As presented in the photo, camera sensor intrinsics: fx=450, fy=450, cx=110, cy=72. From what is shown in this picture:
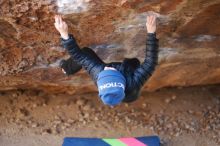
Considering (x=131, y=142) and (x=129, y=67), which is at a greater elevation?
(x=129, y=67)

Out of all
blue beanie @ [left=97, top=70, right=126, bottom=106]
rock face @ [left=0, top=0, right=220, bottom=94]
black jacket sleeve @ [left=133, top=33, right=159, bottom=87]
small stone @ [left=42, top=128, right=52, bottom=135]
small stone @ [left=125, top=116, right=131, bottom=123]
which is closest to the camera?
blue beanie @ [left=97, top=70, right=126, bottom=106]

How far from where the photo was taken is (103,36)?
2873 millimetres

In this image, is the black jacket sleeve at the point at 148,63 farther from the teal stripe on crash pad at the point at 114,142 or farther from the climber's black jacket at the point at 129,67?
the teal stripe on crash pad at the point at 114,142

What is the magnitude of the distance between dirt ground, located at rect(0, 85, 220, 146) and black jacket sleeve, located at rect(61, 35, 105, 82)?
1227mm

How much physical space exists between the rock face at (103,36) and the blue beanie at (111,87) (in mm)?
495

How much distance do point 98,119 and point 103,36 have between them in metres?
1.02

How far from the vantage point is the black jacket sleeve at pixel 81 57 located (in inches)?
95.3

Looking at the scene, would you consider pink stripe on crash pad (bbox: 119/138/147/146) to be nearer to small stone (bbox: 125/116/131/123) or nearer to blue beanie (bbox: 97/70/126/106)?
small stone (bbox: 125/116/131/123)

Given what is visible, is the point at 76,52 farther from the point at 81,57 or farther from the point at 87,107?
the point at 87,107

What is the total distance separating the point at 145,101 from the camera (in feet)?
12.7

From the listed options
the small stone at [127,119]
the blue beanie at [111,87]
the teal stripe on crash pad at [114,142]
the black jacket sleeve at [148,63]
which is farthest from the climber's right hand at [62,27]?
the small stone at [127,119]

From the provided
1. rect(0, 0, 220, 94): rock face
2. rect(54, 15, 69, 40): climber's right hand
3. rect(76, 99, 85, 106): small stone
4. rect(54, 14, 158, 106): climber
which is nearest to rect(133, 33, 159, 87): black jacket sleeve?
rect(54, 14, 158, 106): climber

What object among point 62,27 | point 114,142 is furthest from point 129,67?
point 114,142

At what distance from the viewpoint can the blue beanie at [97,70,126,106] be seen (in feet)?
7.25
